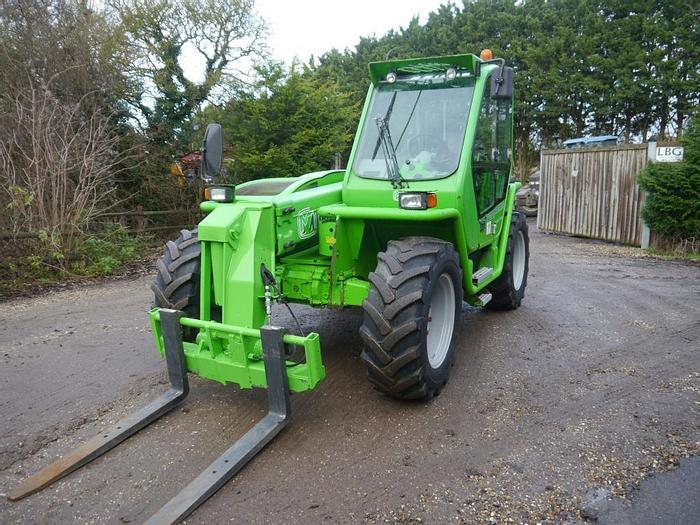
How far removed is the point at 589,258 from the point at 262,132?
7897 millimetres

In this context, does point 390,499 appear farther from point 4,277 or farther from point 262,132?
point 262,132

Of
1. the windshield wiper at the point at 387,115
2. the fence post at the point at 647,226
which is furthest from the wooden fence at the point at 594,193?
the windshield wiper at the point at 387,115

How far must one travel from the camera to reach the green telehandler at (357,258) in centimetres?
357

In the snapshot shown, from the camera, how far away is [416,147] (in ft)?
15.0

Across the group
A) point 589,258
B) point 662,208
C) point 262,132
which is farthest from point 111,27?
→ point 662,208

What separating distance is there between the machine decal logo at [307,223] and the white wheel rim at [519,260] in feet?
10.0

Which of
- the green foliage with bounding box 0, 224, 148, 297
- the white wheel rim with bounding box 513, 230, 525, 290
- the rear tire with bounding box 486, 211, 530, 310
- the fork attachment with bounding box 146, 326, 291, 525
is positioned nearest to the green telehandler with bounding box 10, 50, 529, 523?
the fork attachment with bounding box 146, 326, 291, 525

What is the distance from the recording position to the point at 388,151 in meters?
4.55

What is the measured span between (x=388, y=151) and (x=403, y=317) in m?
1.57

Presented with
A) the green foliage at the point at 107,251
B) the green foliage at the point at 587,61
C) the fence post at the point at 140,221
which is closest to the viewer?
the green foliage at the point at 107,251

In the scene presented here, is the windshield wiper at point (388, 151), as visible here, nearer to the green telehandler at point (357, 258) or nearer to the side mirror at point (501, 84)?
the green telehandler at point (357, 258)

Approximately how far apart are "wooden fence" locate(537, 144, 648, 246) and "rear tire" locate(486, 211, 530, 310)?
18.7 ft

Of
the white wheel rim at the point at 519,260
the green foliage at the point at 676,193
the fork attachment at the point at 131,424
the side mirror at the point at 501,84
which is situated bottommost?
the fork attachment at the point at 131,424

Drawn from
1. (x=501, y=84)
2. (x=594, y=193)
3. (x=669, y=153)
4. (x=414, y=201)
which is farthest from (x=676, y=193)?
(x=414, y=201)
